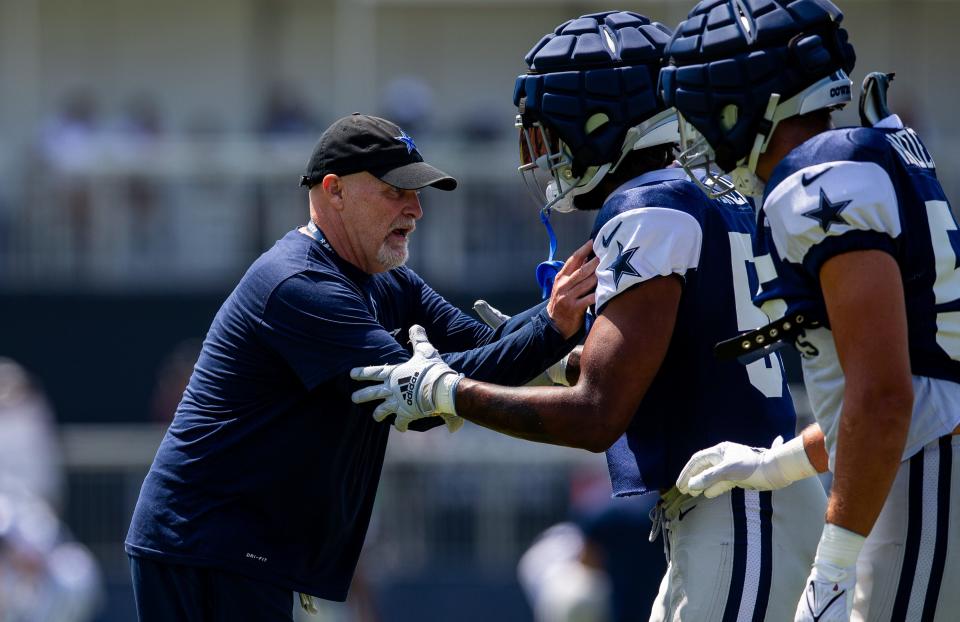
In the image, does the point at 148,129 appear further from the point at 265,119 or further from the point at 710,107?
the point at 710,107

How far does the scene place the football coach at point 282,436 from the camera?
14.1 ft

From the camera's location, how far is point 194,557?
14.3 ft

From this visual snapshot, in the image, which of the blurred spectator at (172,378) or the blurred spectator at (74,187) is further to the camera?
the blurred spectator at (74,187)

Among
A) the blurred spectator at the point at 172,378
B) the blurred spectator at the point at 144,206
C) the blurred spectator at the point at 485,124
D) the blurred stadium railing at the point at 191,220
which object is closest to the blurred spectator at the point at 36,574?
the blurred spectator at the point at 172,378

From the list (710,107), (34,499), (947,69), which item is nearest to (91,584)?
(34,499)

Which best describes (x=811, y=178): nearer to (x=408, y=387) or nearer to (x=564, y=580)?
(x=408, y=387)

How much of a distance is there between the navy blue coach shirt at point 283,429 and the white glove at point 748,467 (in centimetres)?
64

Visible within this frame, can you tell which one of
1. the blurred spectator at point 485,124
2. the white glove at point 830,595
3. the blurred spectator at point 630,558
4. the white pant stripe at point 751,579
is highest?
the white glove at point 830,595

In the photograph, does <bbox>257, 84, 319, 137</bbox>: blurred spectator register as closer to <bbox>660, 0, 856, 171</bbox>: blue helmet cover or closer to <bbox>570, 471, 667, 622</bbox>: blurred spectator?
<bbox>570, 471, 667, 622</bbox>: blurred spectator

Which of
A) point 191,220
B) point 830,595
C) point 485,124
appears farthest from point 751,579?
point 485,124

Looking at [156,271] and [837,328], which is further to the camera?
[156,271]

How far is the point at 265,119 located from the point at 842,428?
14.4 m

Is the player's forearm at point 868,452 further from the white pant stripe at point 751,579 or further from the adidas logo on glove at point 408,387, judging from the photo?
the adidas logo on glove at point 408,387

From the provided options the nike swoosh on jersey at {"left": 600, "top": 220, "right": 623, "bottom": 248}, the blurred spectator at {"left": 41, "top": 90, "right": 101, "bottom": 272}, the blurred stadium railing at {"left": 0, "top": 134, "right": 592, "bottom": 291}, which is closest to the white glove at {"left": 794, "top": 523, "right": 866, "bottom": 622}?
the nike swoosh on jersey at {"left": 600, "top": 220, "right": 623, "bottom": 248}
